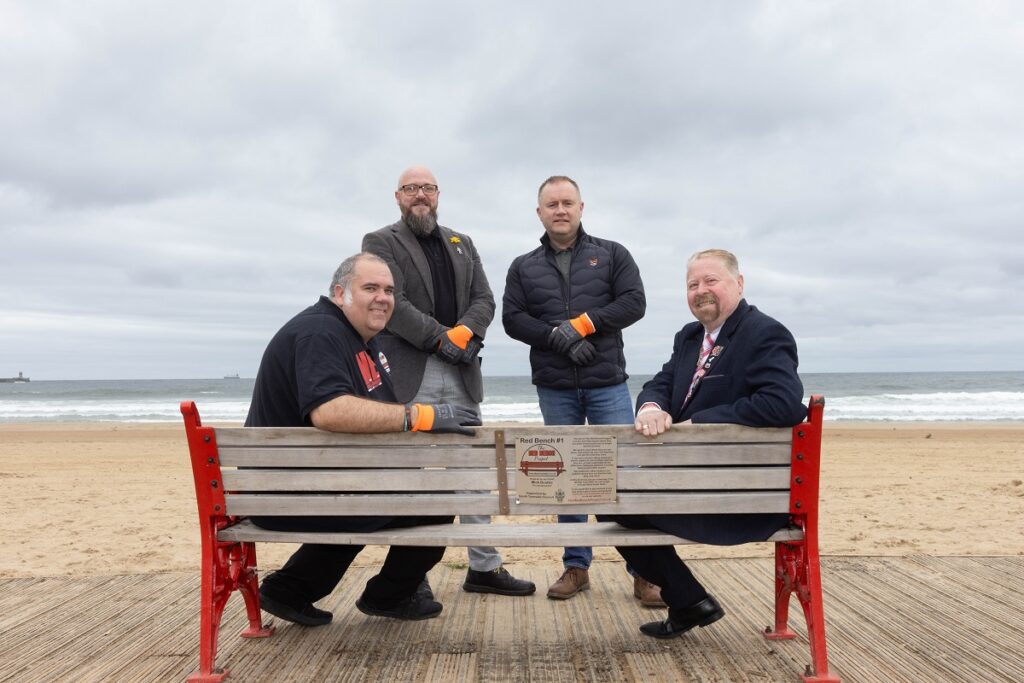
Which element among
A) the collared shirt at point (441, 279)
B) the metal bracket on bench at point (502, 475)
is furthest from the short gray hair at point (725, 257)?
the collared shirt at point (441, 279)

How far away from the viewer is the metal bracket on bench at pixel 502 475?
2836 millimetres

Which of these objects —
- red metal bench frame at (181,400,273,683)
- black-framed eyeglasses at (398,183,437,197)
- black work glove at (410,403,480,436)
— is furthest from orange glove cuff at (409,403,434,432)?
black-framed eyeglasses at (398,183,437,197)

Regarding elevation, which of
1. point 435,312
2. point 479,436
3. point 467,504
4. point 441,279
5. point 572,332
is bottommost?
point 467,504

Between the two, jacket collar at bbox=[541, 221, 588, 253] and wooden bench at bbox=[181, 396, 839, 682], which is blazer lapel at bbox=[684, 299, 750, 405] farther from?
jacket collar at bbox=[541, 221, 588, 253]

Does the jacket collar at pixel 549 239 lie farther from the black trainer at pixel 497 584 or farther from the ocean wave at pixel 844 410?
the ocean wave at pixel 844 410

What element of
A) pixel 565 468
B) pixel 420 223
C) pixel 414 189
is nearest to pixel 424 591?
pixel 565 468

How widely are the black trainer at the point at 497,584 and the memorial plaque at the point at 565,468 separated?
1382mm

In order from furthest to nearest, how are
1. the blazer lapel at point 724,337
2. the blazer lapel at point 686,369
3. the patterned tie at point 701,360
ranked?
the blazer lapel at point 686,369
the patterned tie at point 701,360
the blazer lapel at point 724,337

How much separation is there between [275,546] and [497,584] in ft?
8.41

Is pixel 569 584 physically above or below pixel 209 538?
below

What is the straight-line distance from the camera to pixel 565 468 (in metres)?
2.82

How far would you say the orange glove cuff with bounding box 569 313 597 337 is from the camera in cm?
412

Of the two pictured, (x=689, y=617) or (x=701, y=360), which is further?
(x=701, y=360)

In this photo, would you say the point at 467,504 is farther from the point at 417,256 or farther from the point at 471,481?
the point at 417,256
